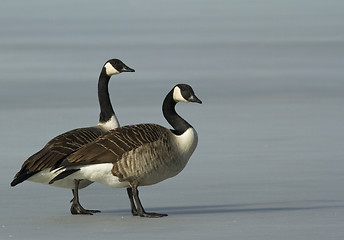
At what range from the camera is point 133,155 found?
375 inches

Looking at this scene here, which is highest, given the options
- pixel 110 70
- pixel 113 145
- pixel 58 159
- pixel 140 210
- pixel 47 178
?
pixel 110 70

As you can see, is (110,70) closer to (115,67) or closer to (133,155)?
(115,67)

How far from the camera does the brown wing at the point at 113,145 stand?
30.9 feet

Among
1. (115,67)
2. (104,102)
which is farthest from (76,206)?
(115,67)

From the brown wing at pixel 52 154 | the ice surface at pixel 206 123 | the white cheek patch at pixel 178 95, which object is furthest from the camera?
the white cheek patch at pixel 178 95

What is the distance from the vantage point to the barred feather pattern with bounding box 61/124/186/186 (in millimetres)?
9469

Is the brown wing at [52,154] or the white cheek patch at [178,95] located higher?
the white cheek patch at [178,95]

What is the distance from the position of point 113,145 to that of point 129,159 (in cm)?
19

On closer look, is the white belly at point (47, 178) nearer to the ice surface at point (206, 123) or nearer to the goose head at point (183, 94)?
the ice surface at point (206, 123)

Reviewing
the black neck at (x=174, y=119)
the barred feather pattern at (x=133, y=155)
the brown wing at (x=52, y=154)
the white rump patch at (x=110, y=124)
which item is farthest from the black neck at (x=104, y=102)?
the barred feather pattern at (x=133, y=155)

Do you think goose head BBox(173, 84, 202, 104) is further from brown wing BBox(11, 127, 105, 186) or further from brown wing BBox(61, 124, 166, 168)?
brown wing BBox(11, 127, 105, 186)

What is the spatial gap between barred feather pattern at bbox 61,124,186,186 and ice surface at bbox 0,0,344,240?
1.33 ft

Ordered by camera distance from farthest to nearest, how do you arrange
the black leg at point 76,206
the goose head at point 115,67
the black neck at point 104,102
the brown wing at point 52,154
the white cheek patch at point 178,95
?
the goose head at point 115,67 < the black neck at point 104,102 < the white cheek patch at point 178,95 < the black leg at point 76,206 < the brown wing at point 52,154

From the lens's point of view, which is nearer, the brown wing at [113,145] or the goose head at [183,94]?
the brown wing at [113,145]
